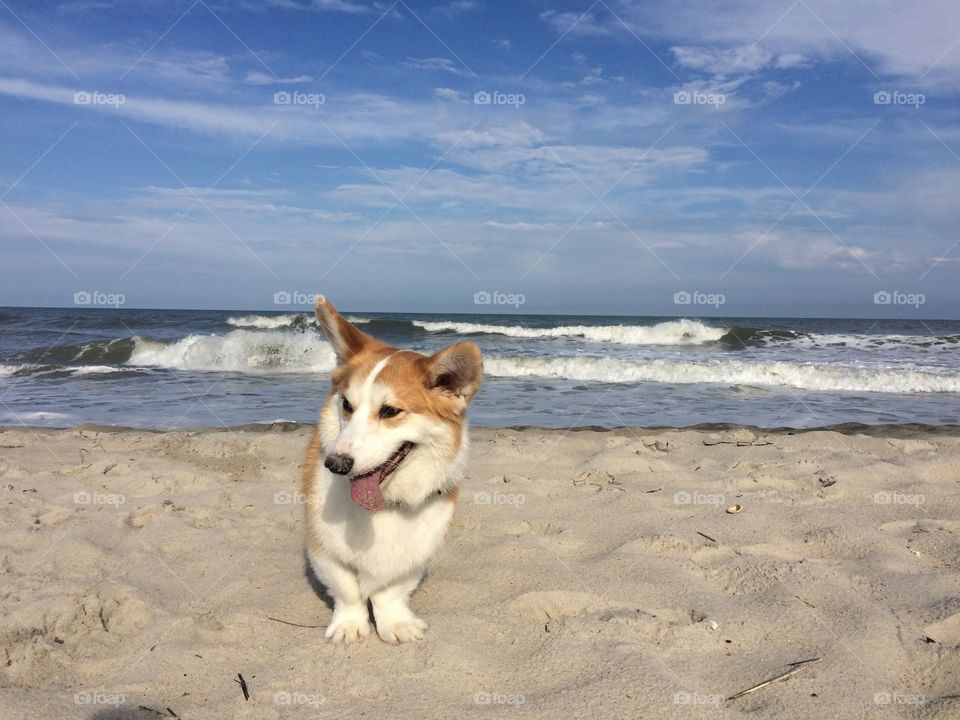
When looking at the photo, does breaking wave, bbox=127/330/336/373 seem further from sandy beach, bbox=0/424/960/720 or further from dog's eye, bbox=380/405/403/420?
dog's eye, bbox=380/405/403/420

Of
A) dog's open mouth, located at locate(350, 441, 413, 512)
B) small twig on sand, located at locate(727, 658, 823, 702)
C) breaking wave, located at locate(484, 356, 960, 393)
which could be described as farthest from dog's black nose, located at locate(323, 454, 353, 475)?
breaking wave, located at locate(484, 356, 960, 393)

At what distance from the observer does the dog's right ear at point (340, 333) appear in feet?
9.51

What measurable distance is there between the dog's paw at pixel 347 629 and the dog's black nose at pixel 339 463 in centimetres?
95

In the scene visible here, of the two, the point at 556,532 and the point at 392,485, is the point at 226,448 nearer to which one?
the point at 556,532

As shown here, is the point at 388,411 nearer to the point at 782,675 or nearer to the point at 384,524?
A: the point at 384,524

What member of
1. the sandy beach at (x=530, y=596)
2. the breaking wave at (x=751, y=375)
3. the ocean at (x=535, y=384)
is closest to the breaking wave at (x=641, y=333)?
the ocean at (x=535, y=384)

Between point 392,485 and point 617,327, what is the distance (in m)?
25.0

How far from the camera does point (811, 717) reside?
224 cm

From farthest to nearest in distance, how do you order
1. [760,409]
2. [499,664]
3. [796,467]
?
[760,409] < [796,467] < [499,664]

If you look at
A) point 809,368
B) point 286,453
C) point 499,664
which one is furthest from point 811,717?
point 809,368

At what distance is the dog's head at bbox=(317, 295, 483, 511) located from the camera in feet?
8.29

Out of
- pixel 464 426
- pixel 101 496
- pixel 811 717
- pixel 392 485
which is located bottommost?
pixel 811 717

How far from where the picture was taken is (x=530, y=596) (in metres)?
3.24

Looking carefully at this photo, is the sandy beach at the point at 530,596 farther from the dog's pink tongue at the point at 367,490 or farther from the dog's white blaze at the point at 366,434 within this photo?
the dog's white blaze at the point at 366,434
